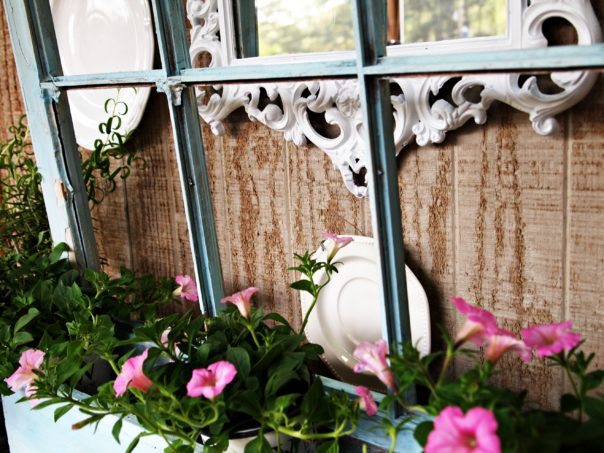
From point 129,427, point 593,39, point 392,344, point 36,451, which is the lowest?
point 36,451

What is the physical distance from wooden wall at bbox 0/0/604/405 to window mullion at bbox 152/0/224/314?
12cm

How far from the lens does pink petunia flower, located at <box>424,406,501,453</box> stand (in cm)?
52

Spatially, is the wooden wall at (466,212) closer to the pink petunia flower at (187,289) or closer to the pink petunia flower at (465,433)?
the pink petunia flower at (187,289)

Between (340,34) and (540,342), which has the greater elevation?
(340,34)

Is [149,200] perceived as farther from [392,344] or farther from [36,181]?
[392,344]

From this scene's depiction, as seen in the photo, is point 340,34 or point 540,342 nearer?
point 540,342

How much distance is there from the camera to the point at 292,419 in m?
0.77

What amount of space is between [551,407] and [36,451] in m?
0.80

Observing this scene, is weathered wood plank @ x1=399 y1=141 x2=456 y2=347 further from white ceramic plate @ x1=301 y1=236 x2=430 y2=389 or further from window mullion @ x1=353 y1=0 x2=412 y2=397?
window mullion @ x1=353 y1=0 x2=412 y2=397

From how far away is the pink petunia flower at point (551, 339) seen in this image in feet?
1.97

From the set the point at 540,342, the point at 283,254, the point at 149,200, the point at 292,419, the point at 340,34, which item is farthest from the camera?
the point at 149,200

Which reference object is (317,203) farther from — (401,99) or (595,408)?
(595,408)

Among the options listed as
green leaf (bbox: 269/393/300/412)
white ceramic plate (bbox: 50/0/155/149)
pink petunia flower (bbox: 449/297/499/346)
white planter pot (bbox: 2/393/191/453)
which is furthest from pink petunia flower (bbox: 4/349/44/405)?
pink petunia flower (bbox: 449/297/499/346)

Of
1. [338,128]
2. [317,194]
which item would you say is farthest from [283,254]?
A: [338,128]
